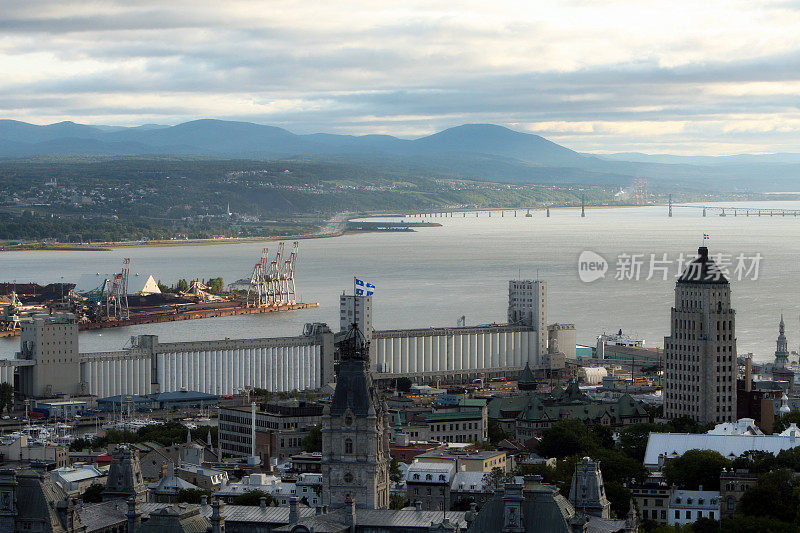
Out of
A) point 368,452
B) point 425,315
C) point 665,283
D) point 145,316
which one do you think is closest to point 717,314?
point 368,452

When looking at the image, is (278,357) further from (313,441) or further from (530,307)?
(313,441)

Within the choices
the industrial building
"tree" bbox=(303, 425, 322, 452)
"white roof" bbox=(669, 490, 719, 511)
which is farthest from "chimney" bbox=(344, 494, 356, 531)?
the industrial building

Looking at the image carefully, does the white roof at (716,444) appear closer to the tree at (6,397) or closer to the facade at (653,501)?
the facade at (653,501)

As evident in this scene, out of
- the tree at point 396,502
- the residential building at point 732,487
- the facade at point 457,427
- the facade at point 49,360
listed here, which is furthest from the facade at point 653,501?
the facade at point 49,360

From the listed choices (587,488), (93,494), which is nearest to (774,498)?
(587,488)

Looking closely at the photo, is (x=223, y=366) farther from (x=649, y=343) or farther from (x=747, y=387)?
(x=747, y=387)
